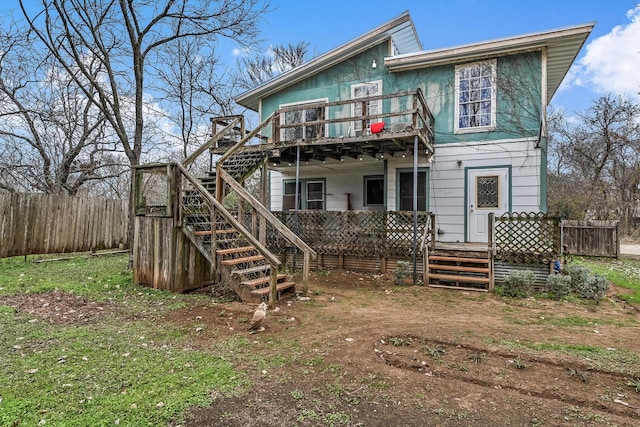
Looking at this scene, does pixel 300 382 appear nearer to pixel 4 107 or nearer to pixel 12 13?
pixel 12 13

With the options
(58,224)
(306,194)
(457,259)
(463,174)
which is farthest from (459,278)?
(58,224)

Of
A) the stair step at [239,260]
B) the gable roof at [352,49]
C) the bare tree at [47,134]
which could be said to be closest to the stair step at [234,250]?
the stair step at [239,260]

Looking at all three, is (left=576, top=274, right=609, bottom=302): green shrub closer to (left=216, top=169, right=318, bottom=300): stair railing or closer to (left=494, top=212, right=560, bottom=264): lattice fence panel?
(left=494, top=212, right=560, bottom=264): lattice fence panel

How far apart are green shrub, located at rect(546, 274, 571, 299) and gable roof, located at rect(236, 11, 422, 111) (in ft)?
27.6

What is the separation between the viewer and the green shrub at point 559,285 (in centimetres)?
720

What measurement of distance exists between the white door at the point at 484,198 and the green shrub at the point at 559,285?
2489 millimetres

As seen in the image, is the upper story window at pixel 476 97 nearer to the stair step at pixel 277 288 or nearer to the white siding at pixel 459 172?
the white siding at pixel 459 172

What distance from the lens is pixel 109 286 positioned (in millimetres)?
7141

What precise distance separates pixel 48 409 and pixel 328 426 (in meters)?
2.17

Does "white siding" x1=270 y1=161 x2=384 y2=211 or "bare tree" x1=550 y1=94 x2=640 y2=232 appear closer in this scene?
"white siding" x1=270 y1=161 x2=384 y2=211

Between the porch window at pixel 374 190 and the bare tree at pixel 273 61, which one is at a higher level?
the bare tree at pixel 273 61

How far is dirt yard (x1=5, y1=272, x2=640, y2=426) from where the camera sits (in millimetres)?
2781

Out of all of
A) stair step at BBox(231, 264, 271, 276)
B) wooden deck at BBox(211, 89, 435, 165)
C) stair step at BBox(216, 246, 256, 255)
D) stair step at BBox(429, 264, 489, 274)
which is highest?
wooden deck at BBox(211, 89, 435, 165)

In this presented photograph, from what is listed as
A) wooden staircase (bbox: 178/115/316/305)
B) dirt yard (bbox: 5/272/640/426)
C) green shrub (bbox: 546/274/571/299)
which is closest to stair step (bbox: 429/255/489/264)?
green shrub (bbox: 546/274/571/299)
